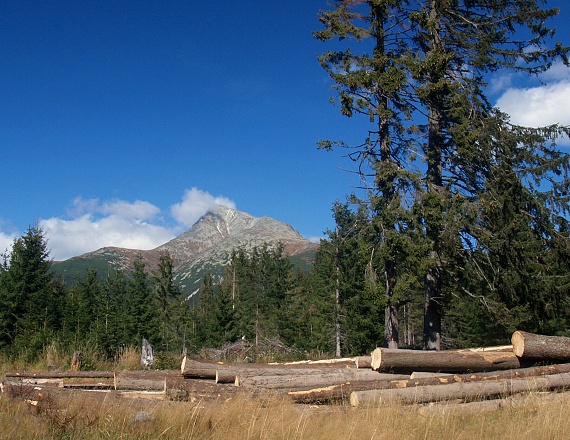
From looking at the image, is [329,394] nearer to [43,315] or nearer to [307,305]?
[43,315]

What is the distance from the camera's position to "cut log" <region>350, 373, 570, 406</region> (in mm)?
6777

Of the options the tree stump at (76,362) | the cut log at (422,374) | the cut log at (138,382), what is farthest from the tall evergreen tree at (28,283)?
the cut log at (422,374)

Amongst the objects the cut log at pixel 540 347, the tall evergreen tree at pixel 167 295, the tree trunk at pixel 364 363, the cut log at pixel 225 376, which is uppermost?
the tall evergreen tree at pixel 167 295

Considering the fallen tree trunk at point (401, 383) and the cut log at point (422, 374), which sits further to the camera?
the cut log at point (422, 374)

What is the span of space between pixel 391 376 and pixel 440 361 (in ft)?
2.76

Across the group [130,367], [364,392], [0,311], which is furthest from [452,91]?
[0,311]

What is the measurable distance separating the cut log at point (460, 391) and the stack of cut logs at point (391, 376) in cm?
1

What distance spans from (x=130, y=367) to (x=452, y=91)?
11.8 metres

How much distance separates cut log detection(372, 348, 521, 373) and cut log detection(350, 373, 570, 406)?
2.24 ft

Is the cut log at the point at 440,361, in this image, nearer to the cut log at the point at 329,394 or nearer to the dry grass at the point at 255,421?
the cut log at the point at 329,394

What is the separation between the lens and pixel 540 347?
332 inches

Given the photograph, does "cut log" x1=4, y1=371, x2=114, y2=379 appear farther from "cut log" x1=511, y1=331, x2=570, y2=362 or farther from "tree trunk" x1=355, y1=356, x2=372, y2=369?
"cut log" x1=511, y1=331, x2=570, y2=362

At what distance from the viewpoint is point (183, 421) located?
5.53m

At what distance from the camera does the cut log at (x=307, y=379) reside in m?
8.07
